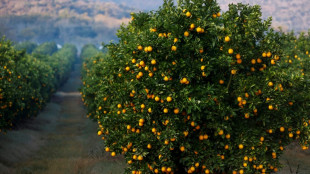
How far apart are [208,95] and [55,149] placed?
13.1 meters

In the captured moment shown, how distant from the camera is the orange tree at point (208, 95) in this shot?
6.56 meters

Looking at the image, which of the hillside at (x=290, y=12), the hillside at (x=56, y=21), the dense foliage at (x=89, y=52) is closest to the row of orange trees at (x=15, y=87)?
the dense foliage at (x=89, y=52)

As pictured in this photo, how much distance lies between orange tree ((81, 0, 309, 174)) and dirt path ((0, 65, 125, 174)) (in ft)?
19.6

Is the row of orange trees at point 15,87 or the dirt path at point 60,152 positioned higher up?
the row of orange trees at point 15,87

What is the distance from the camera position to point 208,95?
21.3 feet

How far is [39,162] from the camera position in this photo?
45.1 feet

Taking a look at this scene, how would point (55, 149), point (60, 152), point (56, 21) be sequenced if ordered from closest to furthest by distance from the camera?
point (60, 152) → point (55, 149) → point (56, 21)

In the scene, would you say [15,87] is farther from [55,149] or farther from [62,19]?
[62,19]

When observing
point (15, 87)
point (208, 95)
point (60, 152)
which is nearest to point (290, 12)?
point (60, 152)

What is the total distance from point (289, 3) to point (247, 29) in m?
118

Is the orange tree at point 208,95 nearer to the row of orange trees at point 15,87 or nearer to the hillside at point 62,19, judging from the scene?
the row of orange trees at point 15,87

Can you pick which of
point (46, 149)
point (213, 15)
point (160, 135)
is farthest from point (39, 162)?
point (213, 15)

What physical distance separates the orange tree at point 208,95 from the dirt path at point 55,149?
598 centimetres

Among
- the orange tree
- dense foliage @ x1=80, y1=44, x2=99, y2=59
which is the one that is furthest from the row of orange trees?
dense foliage @ x1=80, y1=44, x2=99, y2=59
